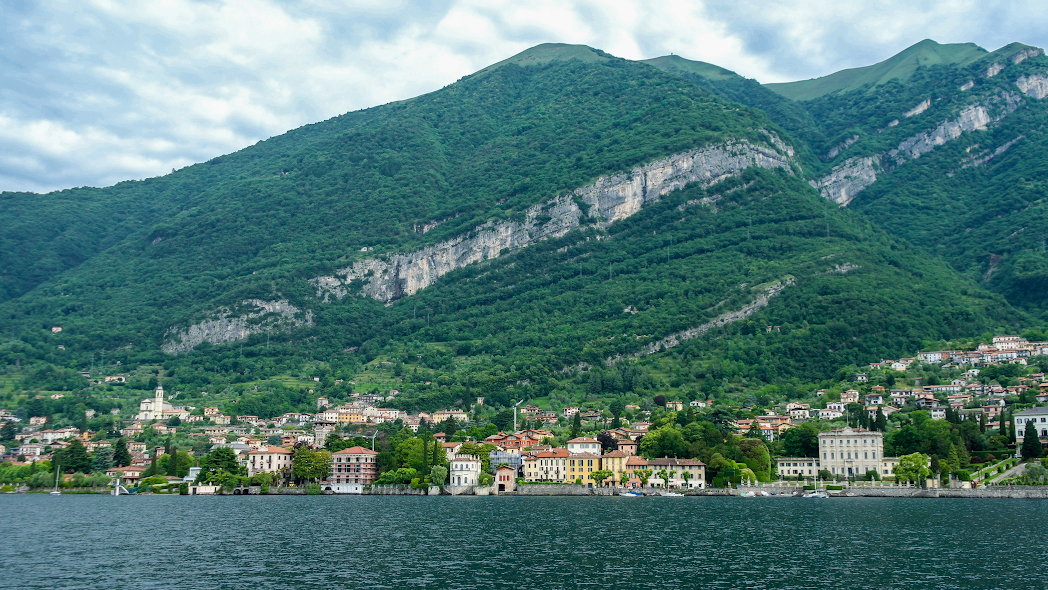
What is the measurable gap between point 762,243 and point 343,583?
569 ft

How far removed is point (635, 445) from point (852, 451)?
24.5 metres

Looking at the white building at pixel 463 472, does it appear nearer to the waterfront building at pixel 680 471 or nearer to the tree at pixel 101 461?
the waterfront building at pixel 680 471

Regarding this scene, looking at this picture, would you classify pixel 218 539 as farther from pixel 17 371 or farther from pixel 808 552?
pixel 17 371

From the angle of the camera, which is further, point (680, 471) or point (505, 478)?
point (505, 478)

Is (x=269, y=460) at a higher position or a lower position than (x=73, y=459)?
lower

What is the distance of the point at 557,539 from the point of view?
51031 millimetres

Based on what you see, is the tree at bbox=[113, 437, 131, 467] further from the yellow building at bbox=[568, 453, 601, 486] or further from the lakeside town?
the yellow building at bbox=[568, 453, 601, 486]

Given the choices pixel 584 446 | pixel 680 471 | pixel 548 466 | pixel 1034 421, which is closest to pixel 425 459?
pixel 548 466

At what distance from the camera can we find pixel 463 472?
10562 centimetres

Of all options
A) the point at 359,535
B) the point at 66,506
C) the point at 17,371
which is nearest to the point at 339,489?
the point at 66,506

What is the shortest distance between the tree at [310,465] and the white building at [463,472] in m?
16.0

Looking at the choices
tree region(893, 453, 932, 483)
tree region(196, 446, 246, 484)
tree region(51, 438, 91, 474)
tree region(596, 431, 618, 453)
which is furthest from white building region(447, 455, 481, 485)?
tree region(51, 438, 91, 474)

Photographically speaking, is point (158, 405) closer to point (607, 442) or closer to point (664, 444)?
point (607, 442)

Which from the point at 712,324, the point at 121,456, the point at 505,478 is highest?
the point at 712,324
